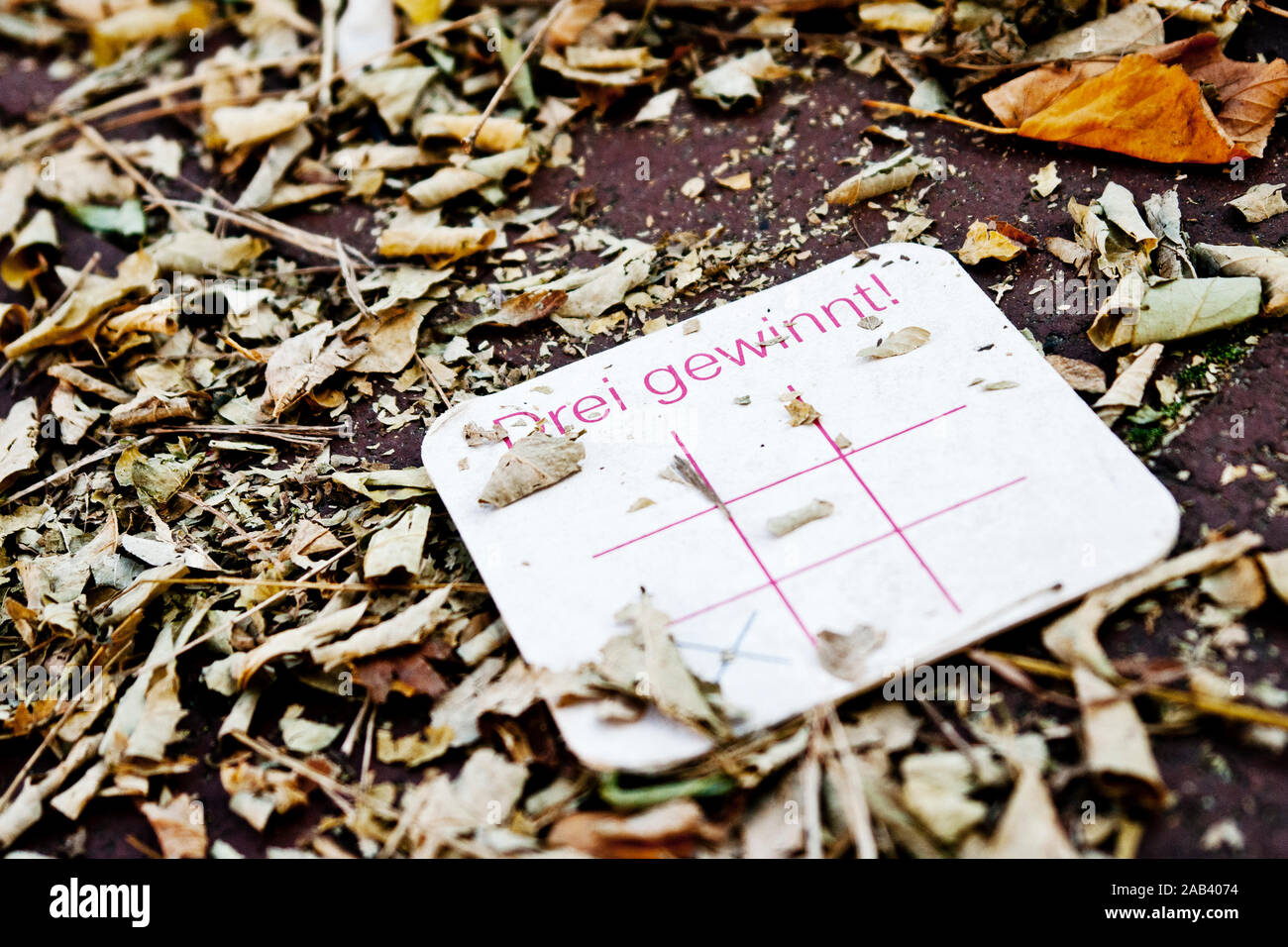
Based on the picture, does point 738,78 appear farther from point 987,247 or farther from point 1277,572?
point 1277,572

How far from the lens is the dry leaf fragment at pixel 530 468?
4.64 feet

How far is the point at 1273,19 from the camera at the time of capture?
1.80m

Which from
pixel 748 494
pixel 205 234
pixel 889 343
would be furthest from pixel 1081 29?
pixel 205 234

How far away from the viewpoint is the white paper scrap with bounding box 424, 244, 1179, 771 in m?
1.22

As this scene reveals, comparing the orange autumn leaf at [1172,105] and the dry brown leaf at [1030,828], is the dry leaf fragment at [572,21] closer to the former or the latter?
the orange autumn leaf at [1172,105]

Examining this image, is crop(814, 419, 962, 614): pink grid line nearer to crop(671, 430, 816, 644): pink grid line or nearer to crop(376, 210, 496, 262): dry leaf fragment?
crop(671, 430, 816, 644): pink grid line

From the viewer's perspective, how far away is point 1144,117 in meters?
1.66

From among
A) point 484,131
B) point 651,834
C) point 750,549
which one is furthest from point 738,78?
point 651,834

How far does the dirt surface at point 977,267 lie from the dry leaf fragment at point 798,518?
10.8 inches

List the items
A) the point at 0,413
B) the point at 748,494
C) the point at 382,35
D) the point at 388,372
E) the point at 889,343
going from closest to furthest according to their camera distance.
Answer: the point at 748,494 < the point at 889,343 < the point at 388,372 < the point at 0,413 < the point at 382,35
